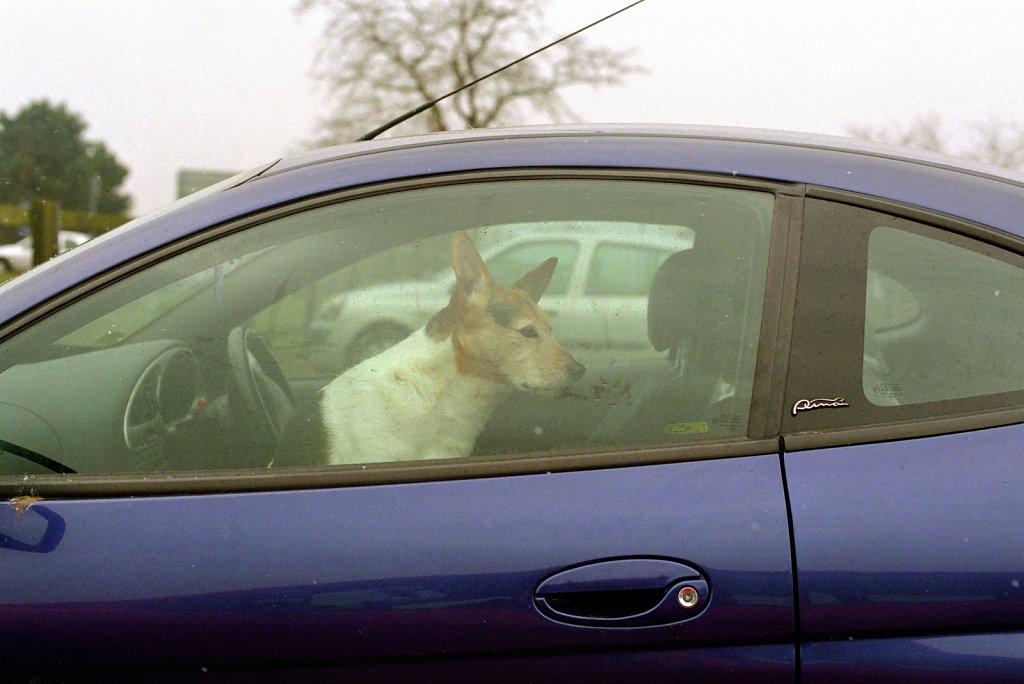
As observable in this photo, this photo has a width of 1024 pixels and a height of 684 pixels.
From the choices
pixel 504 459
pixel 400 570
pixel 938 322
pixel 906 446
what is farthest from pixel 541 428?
pixel 938 322

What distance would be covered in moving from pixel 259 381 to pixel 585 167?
0.75 metres

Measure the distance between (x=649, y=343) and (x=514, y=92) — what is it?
2838mm

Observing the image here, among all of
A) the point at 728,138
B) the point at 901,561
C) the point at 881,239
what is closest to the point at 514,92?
the point at 728,138

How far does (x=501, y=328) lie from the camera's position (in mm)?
1870

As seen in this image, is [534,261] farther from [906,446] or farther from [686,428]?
[906,446]

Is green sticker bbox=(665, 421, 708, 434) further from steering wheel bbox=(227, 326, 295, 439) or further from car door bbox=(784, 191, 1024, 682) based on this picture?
steering wheel bbox=(227, 326, 295, 439)

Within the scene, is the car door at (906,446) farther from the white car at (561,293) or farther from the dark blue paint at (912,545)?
the white car at (561,293)

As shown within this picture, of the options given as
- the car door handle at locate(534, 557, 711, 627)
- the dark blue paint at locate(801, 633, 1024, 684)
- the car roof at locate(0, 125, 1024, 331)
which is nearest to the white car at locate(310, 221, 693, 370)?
the car roof at locate(0, 125, 1024, 331)

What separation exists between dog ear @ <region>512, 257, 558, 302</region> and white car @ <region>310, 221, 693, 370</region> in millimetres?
13

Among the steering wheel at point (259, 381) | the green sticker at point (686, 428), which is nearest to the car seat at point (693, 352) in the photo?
the green sticker at point (686, 428)

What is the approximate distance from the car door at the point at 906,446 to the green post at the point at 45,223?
7.75m

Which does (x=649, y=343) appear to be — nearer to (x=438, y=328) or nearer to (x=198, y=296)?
(x=438, y=328)

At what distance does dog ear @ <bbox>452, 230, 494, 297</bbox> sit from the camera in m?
1.77

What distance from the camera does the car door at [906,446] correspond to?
1438 mm
